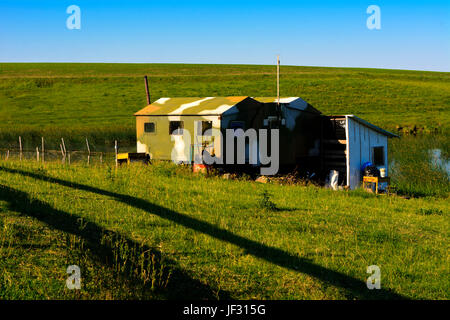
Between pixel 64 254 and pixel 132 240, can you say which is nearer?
pixel 64 254

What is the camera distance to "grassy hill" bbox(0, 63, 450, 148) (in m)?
42.8

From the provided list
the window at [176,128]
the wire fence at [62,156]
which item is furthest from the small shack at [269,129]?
the wire fence at [62,156]

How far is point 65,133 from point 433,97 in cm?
4442

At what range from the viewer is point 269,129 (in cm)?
2147

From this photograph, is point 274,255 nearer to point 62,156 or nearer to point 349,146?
point 349,146

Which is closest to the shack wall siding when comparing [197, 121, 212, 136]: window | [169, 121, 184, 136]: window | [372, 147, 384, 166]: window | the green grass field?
[372, 147, 384, 166]: window

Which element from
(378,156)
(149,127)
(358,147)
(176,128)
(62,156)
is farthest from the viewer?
(62,156)

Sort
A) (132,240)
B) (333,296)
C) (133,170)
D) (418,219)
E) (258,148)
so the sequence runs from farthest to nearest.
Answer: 1. (258,148)
2. (133,170)
3. (418,219)
4. (132,240)
5. (333,296)

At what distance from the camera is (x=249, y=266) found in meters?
7.53

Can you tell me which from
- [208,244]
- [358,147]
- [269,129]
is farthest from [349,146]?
[208,244]

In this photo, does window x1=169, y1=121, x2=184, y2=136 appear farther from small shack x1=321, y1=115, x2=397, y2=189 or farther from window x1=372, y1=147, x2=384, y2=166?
window x1=372, y1=147, x2=384, y2=166

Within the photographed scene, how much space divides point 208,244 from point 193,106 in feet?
44.3
